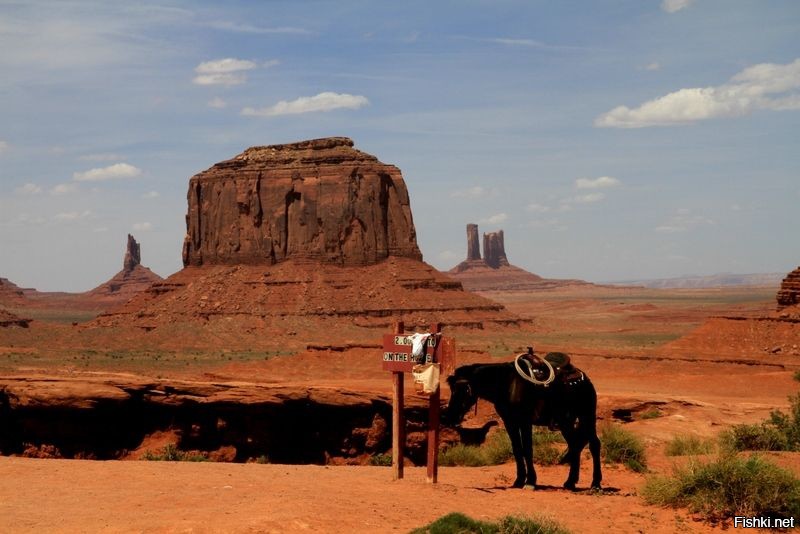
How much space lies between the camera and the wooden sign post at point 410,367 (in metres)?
14.5

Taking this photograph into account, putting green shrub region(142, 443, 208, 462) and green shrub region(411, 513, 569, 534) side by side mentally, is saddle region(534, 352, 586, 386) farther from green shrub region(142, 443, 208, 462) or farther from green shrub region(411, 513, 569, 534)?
green shrub region(142, 443, 208, 462)

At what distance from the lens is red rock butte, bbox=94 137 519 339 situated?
3142 inches

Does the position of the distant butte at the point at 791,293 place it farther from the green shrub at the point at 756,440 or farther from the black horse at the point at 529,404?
the black horse at the point at 529,404

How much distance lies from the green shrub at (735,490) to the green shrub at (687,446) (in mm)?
3687

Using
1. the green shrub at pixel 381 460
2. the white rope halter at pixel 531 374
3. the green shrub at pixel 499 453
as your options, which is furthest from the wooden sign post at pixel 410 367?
the green shrub at pixel 381 460

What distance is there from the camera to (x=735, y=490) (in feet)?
41.1

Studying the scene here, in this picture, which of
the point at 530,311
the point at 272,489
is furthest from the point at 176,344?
the point at 530,311

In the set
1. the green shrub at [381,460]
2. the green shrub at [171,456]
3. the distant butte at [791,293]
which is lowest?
the green shrub at [381,460]

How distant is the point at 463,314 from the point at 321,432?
205 ft

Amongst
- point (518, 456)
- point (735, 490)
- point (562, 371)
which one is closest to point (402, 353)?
point (518, 456)

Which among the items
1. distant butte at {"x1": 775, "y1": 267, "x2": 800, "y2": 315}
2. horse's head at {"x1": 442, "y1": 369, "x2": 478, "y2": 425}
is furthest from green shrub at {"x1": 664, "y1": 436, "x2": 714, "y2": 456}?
distant butte at {"x1": 775, "y1": 267, "x2": 800, "y2": 315}

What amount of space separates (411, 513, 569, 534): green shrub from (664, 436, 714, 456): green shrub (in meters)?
6.38

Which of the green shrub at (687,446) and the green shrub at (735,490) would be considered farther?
the green shrub at (687,446)

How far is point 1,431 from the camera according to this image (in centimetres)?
1928
